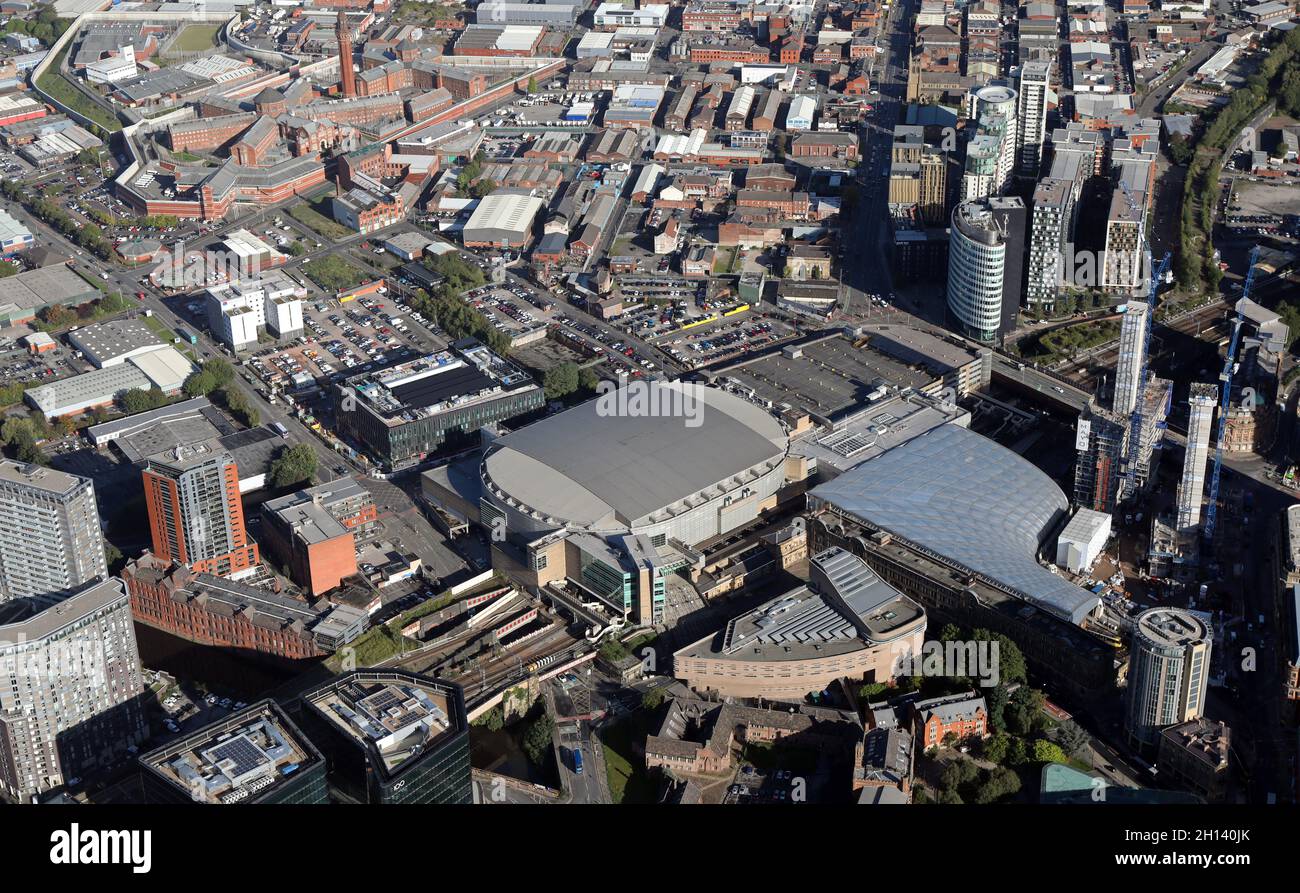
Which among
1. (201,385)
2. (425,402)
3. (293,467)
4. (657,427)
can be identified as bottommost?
(293,467)

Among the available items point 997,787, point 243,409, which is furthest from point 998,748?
point 243,409

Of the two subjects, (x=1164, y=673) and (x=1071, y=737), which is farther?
(x=1071, y=737)

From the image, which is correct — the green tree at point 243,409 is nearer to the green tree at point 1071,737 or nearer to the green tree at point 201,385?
the green tree at point 201,385

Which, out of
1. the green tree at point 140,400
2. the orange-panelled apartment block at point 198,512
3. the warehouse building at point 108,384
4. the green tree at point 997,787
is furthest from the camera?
the warehouse building at point 108,384

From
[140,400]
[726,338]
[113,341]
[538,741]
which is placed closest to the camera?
[538,741]

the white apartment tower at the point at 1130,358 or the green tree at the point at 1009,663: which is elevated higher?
the white apartment tower at the point at 1130,358

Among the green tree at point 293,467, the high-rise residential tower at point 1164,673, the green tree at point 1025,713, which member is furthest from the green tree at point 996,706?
the green tree at point 293,467

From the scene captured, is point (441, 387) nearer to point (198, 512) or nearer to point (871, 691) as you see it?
point (198, 512)

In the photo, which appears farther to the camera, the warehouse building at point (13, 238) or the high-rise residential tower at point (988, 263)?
the warehouse building at point (13, 238)
